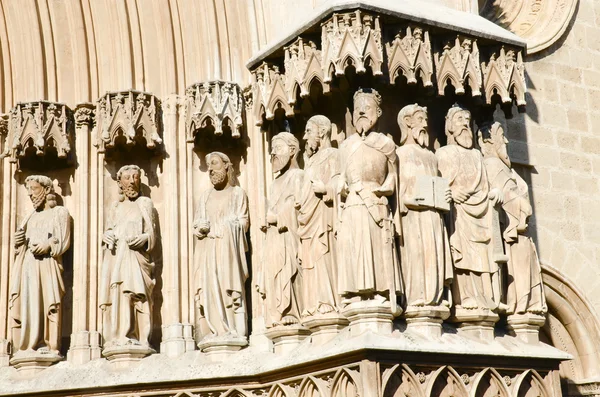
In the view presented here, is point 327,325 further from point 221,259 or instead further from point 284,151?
point 284,151

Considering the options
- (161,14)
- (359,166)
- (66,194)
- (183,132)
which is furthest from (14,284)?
(359,166)

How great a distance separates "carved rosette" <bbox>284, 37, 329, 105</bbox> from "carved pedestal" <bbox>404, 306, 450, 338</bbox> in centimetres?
167

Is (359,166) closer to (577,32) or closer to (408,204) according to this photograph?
(408,204)

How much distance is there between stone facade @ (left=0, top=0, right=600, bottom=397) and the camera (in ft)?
24.2

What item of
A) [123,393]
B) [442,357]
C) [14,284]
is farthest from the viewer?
[14,284]

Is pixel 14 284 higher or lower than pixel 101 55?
lower

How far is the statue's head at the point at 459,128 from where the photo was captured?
7906mm

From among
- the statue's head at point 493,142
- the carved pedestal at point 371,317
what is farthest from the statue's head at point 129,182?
the statue's head at point 493,142

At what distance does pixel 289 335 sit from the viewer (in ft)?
25.3

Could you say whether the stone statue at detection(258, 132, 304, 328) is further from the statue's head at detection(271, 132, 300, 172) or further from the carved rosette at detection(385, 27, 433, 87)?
the carved rosette at detection(385, 27, 433, 87)

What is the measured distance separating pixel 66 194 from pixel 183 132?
1157 millimetres

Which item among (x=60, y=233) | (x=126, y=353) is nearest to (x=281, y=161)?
(x=126, y=353)

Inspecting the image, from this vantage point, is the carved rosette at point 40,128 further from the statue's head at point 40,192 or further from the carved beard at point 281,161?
the carved beard at point 281,161

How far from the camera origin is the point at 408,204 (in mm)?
7461
